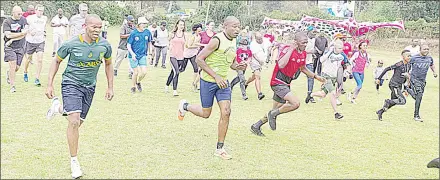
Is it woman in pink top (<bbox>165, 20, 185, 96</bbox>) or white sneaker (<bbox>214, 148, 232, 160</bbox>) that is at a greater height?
woman in pink top (<bbox>165, 20, 185, 96</bbox>)

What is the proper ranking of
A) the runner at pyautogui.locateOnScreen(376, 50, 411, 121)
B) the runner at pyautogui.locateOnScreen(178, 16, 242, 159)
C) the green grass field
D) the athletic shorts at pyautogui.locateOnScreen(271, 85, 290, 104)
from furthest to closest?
the runner at pyautogui.locateOnScreen(376, 50, 411, 121) < the athletic shorts at pyautogui.locateOnScreen(271, 85, 290, 104) < the runner at pyautogui.locateOnScreen(178, 16, 242, 159) < the green grass field

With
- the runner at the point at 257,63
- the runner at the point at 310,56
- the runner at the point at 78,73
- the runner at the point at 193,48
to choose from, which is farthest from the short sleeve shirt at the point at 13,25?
the runner at the point at 310,56

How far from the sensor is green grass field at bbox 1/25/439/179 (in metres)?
6.41

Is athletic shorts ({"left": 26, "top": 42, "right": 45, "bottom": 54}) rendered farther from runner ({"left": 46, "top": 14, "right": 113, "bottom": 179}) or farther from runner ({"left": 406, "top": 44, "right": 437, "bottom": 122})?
runner ({"left": 406, "top": 44, "right": 437, "bottom": 122})

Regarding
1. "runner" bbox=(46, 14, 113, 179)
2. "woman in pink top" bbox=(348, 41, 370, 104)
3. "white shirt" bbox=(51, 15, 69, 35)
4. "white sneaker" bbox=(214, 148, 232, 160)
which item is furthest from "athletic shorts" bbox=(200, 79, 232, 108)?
"white shirt" bbox=(51, 15, 69, 35)

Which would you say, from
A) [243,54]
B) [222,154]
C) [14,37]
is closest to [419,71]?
[243,54]

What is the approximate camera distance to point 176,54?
13.0 metres

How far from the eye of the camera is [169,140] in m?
7.89

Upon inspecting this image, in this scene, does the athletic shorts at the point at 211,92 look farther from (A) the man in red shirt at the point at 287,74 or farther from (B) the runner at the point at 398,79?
(B) the runner at the point at 398,79

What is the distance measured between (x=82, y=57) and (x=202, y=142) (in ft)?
8.18

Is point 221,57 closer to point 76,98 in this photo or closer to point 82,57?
point 82,57

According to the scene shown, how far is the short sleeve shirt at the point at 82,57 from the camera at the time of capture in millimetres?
5988

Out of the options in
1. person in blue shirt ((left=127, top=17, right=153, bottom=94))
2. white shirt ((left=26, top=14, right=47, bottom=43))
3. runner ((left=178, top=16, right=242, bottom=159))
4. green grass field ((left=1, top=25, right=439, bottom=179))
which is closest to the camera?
green grass field ((left=1, top=25, right=439, bottom=179))

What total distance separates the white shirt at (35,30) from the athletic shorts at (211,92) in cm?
701
